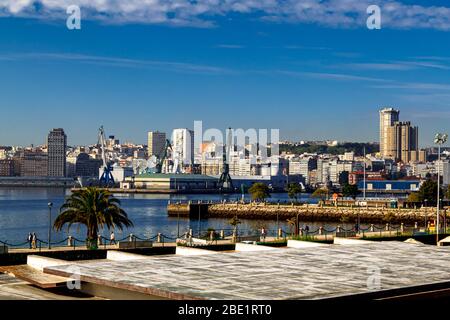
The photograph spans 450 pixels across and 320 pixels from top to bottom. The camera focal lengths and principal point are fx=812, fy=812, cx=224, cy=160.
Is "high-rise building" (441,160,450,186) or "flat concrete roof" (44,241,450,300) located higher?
"high-rise building" (441,160,450,186)

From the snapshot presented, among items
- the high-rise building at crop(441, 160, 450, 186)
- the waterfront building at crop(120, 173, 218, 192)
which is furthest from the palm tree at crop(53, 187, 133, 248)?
the high-rise building at crop(441, 160, 450, 186)

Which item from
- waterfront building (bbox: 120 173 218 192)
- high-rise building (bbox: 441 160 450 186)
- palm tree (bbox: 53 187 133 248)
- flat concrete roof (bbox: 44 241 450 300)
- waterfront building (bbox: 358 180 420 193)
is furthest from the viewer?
high-rise building (bbox: 441 160 450 186)

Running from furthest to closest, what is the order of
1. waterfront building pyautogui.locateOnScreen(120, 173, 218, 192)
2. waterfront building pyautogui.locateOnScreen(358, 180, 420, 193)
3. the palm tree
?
1. waterfront building pyautogui.locateOnScreen(120, 173, 218, 192)
2. waterfront building pyautogui.locateOnScreen(358, 180, 420, 193)
3. the palm tree

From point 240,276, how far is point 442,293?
11.5 ft

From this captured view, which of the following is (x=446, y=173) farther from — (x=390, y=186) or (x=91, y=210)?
(x=91, y=210)

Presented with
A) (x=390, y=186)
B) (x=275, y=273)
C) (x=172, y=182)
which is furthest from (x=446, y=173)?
(x=275, y=273)

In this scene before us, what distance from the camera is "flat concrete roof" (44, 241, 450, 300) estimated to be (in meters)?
12.8

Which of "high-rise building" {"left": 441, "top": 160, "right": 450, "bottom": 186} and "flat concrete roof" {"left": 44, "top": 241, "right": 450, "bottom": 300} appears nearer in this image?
Result: "flat concrete roof" {"left": 44, "top": 241, "right": 450, "bottom": 300}

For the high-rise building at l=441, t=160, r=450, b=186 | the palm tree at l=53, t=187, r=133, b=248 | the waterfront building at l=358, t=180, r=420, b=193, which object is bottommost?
the waterfront building at l=358, t=180, r=420, b=193

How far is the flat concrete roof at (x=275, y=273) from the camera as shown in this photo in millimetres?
12781

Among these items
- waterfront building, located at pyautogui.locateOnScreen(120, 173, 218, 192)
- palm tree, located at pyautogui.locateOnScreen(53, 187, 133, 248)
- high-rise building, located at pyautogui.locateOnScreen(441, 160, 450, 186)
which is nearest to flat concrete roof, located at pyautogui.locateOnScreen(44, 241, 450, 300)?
palm tree, located at pyautogui.locateOnScreen(53, 187, 133, 248)

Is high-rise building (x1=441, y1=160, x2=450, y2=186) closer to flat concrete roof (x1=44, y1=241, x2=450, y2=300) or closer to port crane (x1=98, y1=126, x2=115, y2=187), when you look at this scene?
port crane (x1=98, y1=126, x2=115, y2=187)

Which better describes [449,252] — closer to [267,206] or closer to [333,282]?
[333,282]
